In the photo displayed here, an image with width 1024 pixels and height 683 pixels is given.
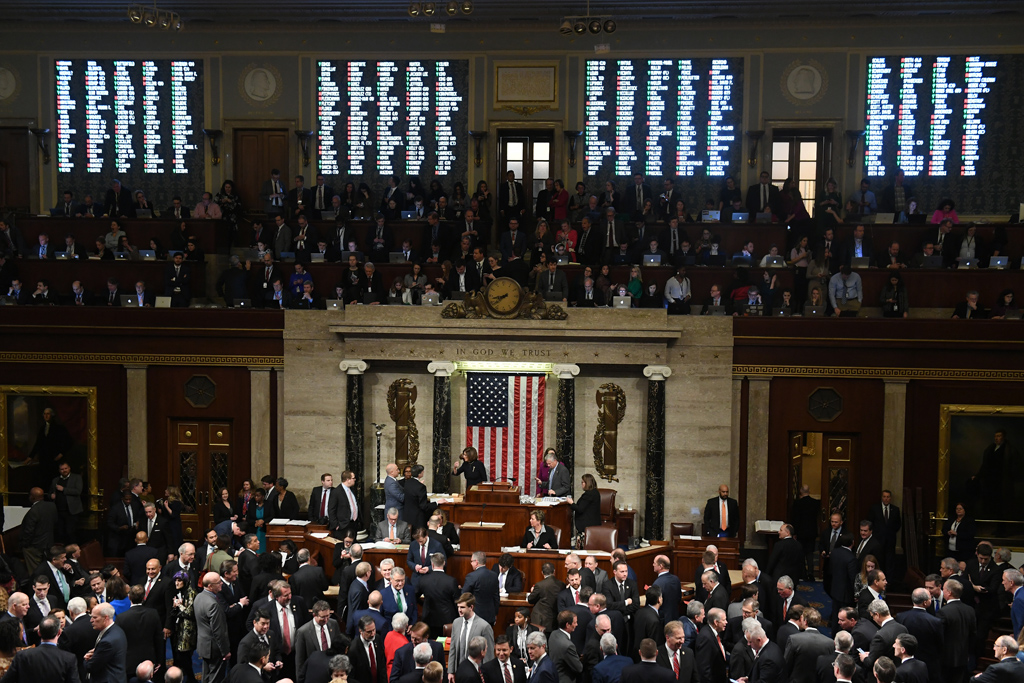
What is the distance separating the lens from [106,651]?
9461 mm

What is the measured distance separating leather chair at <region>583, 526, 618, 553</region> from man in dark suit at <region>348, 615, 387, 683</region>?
4.76 metres

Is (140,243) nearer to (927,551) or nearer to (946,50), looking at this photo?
(927,551)

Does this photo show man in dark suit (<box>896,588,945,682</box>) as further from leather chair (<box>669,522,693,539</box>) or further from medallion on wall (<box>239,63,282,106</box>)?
medallion on wall (<box>239,63,282,106</box>)

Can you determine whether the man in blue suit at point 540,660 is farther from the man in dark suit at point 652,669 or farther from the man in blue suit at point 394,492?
the man in blue suit at point 394,492

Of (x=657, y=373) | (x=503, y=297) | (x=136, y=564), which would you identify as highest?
(x=503, y=297)

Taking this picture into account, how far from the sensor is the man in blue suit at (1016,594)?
431 inches

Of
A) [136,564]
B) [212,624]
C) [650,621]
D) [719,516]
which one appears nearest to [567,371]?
[719,516]

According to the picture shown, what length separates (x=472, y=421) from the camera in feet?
57.1

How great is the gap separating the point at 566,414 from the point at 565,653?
7.63 metres

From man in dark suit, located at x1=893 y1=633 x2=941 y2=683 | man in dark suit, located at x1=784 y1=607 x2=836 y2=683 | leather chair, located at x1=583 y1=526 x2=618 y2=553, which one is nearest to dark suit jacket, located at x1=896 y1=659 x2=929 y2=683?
man in dark suit, located at x1=893 y1=633 x2=941 y2=683

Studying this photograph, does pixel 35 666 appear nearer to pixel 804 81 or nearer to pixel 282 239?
pixel 282 239

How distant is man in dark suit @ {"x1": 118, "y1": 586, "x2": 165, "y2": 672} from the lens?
1017cm

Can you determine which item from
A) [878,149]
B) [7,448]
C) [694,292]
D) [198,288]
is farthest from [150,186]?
[878,149]

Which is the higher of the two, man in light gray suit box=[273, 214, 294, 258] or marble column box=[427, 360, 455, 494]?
man in light gray suit box=[273, 214, 294, 258]
